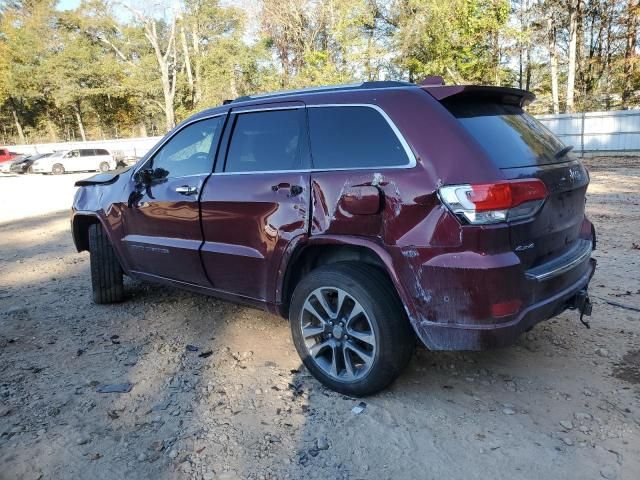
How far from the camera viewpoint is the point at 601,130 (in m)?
20.1

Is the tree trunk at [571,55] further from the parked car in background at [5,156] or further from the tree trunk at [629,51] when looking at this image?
the parked car in background at [5,156]

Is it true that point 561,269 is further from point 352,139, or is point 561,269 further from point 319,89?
point 319,89

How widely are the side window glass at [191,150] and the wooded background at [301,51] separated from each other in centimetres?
1542

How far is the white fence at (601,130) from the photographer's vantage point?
19.3 meters

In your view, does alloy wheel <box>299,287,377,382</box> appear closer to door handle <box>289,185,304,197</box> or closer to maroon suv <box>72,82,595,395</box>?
maroon suv <box>72,82,595,395</box>

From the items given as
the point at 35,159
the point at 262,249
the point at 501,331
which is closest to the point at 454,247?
the point at 501,331

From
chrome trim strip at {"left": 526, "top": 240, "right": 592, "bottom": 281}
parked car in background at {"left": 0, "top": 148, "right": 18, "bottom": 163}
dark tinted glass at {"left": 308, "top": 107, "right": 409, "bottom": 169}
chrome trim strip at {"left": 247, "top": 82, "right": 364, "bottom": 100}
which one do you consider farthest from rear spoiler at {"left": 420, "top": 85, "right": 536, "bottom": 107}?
parked car in background at {"left": 0, "top": 148, "right": 18, "bottom": 163}

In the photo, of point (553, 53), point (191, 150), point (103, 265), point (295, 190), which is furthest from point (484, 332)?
point (553, 53)

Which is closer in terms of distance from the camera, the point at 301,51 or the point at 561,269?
the point at 561,269

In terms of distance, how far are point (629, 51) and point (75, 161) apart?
100ft

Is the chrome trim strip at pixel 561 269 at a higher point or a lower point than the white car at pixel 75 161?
lower

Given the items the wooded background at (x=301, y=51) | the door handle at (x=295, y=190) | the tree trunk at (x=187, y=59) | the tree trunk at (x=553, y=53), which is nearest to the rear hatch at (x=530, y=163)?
the door handle at (x=295, y=190)

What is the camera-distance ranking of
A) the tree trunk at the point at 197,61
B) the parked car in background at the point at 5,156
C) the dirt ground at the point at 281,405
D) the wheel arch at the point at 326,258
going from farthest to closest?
1. the tree trunk at the point at 197,61
2. the parked car in background at the point at 5,156
3. the wheel arch at the point at 326,258
4. the dirt ground at the point at 281,405

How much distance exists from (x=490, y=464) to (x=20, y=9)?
60.7 metres
